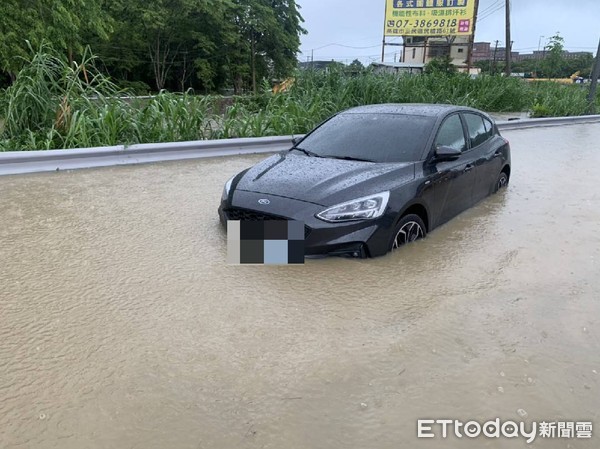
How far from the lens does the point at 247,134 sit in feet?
33.1

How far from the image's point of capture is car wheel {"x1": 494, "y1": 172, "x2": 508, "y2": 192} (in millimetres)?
6956

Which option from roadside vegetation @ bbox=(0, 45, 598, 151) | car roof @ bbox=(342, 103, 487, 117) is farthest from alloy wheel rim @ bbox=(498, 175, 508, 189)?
roadside vegetation @ bbox=(0, 45, 598, 151)

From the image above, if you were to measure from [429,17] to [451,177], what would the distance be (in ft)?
133

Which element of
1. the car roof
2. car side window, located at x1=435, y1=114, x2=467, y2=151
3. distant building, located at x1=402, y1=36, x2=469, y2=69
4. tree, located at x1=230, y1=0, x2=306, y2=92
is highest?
distant building, located at x1=402, y1=36, x2=469, y2=69

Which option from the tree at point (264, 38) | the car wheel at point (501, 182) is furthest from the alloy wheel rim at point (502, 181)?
the tree at point (264, 38)

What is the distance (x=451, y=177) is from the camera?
5254 millimetres

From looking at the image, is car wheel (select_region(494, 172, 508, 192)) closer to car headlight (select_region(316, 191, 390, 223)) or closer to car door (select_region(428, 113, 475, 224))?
car door (select_region(428, 113, 475, 224))

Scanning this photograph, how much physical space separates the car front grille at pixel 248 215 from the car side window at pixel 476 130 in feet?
9.64

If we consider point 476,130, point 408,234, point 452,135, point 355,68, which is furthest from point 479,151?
point 355,68

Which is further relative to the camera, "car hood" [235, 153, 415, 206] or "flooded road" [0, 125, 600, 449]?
"car hood" [235, 153, 415, 206]

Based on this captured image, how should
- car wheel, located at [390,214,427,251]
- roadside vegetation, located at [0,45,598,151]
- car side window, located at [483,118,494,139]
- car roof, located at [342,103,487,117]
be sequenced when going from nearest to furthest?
1. car wheel, located at [390,214,427,251]
2. car roof, located at [342,103,487,117]
3. car side window, located at [483,118,494,139]
4. roadside vegetation, located at [0,45,598,151]

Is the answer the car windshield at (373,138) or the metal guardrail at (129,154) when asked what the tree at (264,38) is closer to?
the metal guardrail at (129,154)

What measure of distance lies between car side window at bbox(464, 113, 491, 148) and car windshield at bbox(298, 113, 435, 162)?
3.03 feet

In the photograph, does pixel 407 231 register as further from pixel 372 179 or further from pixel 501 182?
pixel 501 182
